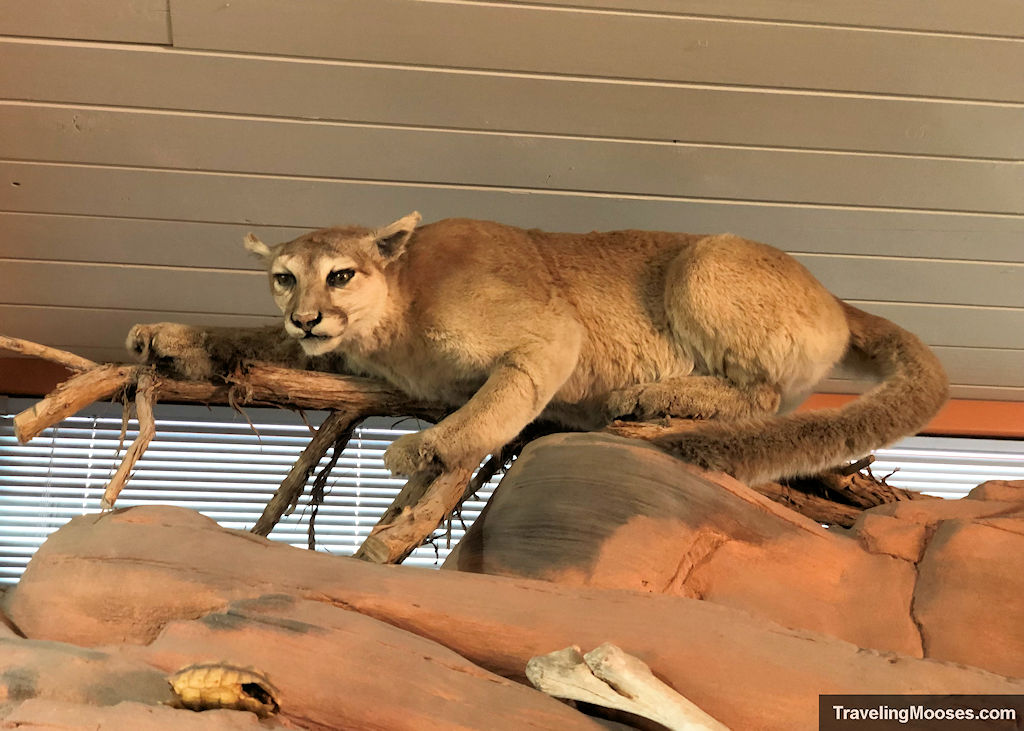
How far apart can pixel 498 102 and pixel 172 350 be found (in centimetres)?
152

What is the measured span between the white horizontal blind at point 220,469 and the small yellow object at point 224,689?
3004 millimetres

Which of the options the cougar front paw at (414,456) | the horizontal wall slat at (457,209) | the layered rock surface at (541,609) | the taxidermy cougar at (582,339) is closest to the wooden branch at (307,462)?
the taxidermy cougar at (582,339)

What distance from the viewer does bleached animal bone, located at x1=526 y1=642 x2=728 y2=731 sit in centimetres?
216

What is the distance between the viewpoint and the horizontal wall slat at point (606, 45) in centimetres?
331

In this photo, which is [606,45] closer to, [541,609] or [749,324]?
[749,324]

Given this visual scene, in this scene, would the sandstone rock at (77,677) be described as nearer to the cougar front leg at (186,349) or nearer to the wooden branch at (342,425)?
the wooden branch at (342,425)

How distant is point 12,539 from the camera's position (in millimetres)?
5305

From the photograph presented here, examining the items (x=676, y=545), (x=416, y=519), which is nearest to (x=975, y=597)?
(x=676, y=545)

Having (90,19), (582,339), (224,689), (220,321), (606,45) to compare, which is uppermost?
(90,19)

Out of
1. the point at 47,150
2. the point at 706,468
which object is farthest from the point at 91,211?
the point at 706,468

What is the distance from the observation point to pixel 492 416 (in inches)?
123

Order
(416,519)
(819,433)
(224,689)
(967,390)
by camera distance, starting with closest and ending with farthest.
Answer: (224,689) → (416,519) → (819,433) → (967,390)

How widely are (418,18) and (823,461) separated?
207 cm

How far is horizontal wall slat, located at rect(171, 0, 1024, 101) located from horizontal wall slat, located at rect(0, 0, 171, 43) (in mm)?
76
